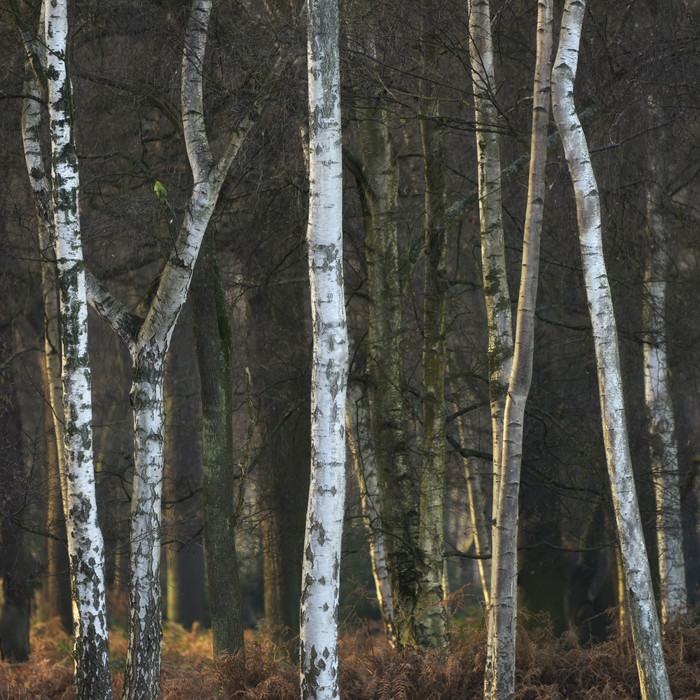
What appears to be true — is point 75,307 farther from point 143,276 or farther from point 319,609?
point 143,276

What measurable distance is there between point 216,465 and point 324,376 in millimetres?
3550

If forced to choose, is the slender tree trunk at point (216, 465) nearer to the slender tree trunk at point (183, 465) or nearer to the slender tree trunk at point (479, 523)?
the slender tree trunk at point (183, 465)

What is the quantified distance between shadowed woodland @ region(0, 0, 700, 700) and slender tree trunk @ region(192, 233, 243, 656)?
0.10 feet

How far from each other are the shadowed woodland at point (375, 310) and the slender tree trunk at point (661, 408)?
0.05m

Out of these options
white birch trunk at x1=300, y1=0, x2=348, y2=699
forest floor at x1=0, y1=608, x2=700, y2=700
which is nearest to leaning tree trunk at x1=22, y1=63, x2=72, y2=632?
forest floor at x1=0, y1=608, x2=700, y2=700

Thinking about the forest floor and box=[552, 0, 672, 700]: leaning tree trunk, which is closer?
box=[552, 0, 672, 700]: leaning tree trunk

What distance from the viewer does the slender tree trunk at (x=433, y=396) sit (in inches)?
384

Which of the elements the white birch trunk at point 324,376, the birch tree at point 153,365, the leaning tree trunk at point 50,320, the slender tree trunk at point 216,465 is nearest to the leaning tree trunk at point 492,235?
the white birch trunk at point 324,376

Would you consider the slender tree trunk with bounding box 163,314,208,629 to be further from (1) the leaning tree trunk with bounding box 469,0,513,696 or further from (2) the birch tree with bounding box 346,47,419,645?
(1) the leaning tree trunk with bounding box 469,0,513,696

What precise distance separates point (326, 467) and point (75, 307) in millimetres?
2537

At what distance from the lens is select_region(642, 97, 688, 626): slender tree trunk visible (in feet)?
36.9

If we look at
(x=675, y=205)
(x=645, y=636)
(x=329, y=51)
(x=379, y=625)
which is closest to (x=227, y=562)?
(x=645, y=636)

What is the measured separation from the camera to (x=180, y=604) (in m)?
21.5

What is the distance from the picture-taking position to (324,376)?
6.79 meters
